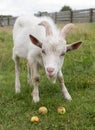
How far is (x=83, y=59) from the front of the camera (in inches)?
364

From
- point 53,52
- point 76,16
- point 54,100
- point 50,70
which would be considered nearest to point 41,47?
point 53,52

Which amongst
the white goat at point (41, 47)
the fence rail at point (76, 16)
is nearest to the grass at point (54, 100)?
the white goat at point (41, 47)

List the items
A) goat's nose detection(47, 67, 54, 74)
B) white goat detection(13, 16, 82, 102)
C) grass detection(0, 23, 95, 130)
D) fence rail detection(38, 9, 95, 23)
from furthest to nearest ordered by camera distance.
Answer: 1. fence rail detection(38, 9, 95, 23)
2. white goat detection(13, 16, 82, 102)
3. goat's nose detection(47, 67, 54, 74)
4. grass detection(0, 23, 95, 130)

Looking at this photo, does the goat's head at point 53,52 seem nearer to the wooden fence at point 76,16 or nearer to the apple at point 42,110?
the apple at point 42,110

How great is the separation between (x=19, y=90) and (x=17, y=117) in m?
1.52

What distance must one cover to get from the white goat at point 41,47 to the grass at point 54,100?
26 cm

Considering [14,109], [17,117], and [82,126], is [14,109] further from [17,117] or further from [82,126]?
[82,126]

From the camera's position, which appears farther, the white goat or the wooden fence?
the wooden fence

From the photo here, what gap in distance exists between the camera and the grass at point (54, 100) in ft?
17.2

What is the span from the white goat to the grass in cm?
26

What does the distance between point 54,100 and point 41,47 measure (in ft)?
3.03

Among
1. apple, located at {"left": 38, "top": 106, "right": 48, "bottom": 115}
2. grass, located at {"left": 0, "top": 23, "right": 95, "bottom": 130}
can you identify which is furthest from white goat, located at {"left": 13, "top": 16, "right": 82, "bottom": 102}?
apple, located at {"left": 38, "top": 106, "right": 48, "bottom": 115}

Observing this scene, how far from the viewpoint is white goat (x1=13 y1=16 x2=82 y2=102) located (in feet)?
18.3

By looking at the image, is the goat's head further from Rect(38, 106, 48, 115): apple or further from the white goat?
Rect(38, 106, 48, 115): apple
